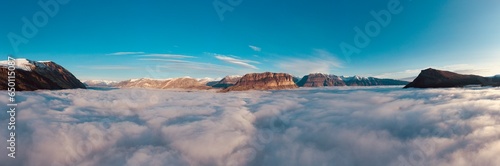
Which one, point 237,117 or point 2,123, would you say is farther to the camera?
point 237,117

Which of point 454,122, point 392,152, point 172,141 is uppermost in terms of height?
point 454,122

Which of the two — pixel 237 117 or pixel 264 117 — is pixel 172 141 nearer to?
pixel 237 117

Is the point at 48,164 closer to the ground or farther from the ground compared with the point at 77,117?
closer to the ground

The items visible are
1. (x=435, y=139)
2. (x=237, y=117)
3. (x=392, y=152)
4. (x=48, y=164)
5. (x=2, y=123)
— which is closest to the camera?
(x=2, y=123)

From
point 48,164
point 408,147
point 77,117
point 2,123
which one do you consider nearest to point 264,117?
point 408,147

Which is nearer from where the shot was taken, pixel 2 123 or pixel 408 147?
pixel 2 123

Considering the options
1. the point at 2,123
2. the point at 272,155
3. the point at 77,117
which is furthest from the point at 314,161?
the point at 2,123

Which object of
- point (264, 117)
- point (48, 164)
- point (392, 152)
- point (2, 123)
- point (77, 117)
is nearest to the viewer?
point (2, 123)

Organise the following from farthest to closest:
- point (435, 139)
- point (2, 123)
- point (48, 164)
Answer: point (435, 139) < point (48, 164) < point (2, 123)

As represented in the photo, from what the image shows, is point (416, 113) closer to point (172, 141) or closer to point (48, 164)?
point (172, 141)
